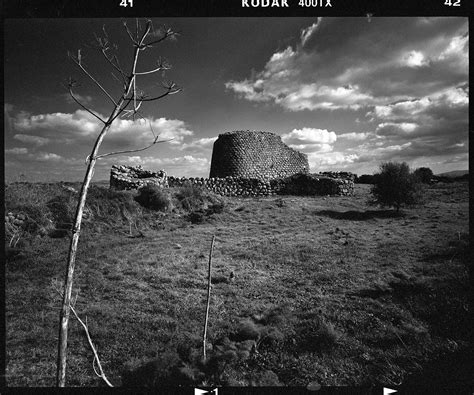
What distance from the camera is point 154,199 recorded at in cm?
1131

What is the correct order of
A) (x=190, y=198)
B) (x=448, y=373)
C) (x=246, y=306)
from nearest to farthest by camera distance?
(x=448, y=373) → (x=246, y=306) → (x=190, y=198)

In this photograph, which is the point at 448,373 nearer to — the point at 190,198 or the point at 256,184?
the point at 190,198

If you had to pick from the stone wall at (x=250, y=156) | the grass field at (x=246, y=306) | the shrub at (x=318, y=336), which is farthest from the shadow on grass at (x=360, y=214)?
the stone wall at (x=250, y=156)

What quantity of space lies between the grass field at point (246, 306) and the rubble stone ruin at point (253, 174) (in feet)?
24.8

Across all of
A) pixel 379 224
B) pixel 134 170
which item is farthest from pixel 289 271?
pixel 134 170

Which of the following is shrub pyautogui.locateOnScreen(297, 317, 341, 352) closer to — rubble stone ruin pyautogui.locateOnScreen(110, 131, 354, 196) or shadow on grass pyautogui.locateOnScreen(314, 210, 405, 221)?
shadow on grass pyautogui.locateOnScreen(314, 210, 405, 221)

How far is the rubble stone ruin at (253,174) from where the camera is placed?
16.4m

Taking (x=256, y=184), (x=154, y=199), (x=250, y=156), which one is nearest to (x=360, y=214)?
(x=256, y=184)

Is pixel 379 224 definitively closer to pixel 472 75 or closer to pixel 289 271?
pixel 289 271

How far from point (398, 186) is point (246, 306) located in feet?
41.7

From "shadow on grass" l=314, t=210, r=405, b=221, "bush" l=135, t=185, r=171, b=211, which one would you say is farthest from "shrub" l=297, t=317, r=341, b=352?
"shadow on grass" l=314, t=210, r=405, b=221

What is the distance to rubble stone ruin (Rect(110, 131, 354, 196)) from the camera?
1638 centimetres

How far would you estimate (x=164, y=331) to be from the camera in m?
3.63

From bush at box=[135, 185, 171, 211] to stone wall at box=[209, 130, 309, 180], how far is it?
13563 mm
